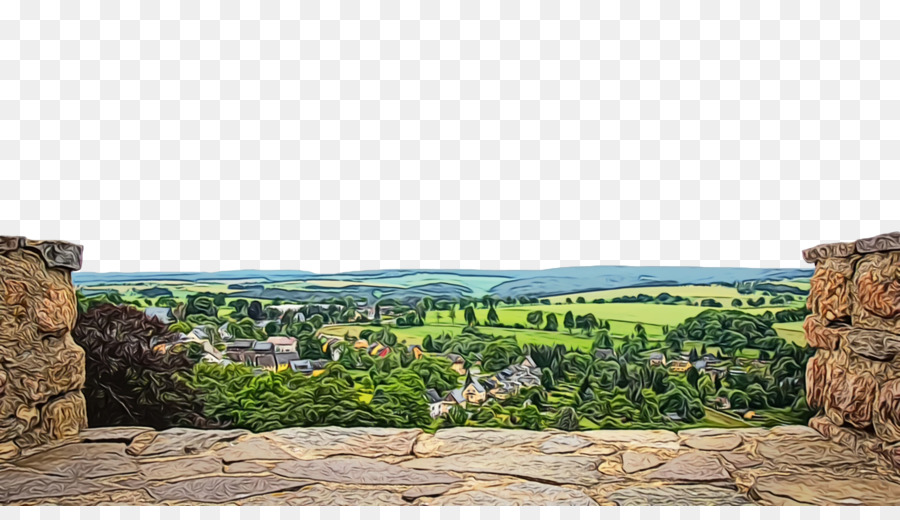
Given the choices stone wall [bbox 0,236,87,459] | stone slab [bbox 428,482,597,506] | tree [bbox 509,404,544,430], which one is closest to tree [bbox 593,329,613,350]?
tree [bbox 509,404,544,430]

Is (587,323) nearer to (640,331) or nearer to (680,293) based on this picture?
(640,331)

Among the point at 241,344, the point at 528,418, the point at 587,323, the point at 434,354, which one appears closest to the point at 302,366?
the point at 241,344

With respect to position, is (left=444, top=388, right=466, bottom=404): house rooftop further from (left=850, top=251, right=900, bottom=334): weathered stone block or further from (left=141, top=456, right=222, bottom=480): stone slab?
(left=850, top=251, right=900, bottom=334): weathered stone block

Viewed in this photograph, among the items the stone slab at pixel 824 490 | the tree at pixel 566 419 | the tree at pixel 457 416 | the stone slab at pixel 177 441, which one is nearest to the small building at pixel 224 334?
the stone slab at pixel 177 441

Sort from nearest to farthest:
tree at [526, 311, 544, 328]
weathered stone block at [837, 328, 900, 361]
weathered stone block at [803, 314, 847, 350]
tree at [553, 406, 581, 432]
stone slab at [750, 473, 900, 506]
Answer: stone slab at [750, 473, 900, 506] → weathered stone block at [837, 328, 900, 361] → weathered stone block at [803, 314, 847, 350] → tree at [553, 406, 581, 432] → tree at [526, 311, 544, 328]

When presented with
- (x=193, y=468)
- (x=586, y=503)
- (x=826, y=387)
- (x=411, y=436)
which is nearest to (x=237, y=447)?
(x=193, y=468)
